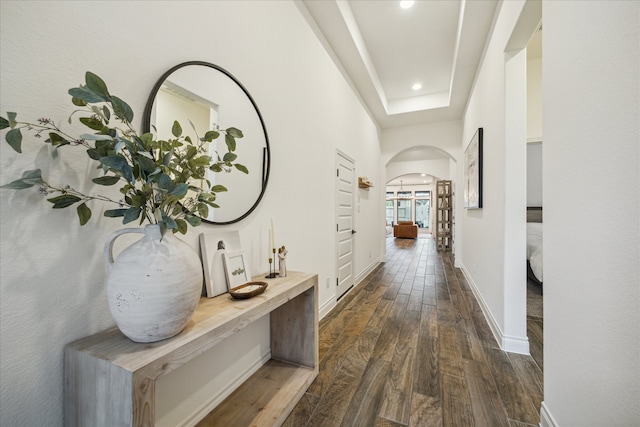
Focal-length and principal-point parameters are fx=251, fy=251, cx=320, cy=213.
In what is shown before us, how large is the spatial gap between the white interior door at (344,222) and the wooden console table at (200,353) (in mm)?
1439

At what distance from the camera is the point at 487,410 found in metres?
1.47

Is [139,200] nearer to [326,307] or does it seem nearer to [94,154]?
[94,154]

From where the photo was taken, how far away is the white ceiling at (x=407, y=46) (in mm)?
2715

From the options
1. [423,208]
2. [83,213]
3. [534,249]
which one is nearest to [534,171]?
[534,249]

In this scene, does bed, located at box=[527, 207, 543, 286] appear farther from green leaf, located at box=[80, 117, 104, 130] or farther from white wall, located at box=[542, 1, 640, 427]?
green leaf, located at box=[80, 117, 104, 130]

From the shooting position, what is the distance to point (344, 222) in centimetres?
351

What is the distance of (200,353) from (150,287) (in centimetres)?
31

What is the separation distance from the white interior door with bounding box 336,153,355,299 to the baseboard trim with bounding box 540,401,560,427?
209 centimetres

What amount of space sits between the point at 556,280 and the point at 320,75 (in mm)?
2688

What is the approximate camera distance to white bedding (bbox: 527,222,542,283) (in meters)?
2.99

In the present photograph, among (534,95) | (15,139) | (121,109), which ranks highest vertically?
(534,95)

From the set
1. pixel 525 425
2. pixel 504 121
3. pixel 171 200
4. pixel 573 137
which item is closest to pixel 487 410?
pixel 525 425

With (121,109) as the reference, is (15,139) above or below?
below

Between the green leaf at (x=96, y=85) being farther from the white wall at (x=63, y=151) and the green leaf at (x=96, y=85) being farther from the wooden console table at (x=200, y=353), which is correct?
the wooden console table at (x=200, y=353)
